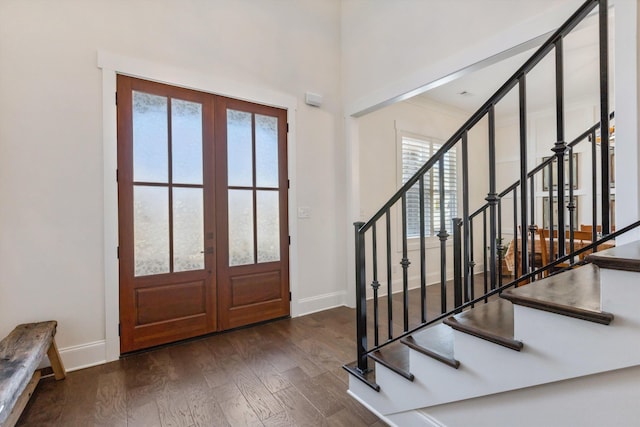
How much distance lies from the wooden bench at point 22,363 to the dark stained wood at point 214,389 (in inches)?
4.3

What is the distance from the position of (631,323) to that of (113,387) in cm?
285

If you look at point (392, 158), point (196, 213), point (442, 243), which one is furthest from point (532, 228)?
point (196, 213)

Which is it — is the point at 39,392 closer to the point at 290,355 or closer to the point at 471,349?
the point at 290,355

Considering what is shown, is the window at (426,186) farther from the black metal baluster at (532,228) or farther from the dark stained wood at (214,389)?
the dark stained wood at (214,389)

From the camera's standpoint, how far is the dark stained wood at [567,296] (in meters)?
0.95

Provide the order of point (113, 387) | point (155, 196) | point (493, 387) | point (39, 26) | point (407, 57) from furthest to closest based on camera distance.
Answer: point (407, 57), point (155, 196), point (39, 26), point (113, 387), point (493, 387)

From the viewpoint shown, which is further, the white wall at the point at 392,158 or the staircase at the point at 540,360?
the white wall at the point at 392,158

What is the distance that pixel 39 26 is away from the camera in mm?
2281

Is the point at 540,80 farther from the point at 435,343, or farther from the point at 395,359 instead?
the point at 395,359

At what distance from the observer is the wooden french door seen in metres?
2.60

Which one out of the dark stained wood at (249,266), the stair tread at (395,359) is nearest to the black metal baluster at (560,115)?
the stair tread at (395,359)

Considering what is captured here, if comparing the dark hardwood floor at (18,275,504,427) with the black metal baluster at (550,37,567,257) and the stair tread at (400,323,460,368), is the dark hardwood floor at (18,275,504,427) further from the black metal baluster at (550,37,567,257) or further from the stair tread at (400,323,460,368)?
the black metal baluster at (550,37,567,257)

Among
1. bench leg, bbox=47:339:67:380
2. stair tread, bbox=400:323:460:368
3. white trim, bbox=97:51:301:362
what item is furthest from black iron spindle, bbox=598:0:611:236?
bench leg, bbox=47:339:67:380

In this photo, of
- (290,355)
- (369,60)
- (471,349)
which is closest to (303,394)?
(290,355)
